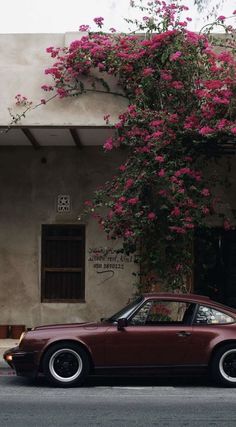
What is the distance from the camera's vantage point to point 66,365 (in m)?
10.2

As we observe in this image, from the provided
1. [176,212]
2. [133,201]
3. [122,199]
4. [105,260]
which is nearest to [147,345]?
[176,212]

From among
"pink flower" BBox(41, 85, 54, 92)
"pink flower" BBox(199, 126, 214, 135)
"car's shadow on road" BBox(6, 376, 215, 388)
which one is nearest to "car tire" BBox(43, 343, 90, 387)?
"car's shadow on road" BBox(6, 376, 215, 388)

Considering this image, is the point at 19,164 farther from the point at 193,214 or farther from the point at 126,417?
the point at 126,417

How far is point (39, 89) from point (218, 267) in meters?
5.66

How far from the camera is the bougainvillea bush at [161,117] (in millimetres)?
13383

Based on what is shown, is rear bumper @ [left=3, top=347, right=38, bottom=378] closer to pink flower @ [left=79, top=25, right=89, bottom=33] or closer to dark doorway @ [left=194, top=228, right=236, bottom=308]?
dark doorway @ [left=194, top=228, right=236, bottom=308]

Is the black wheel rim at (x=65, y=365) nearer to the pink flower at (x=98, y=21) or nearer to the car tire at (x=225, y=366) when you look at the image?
the car tire at (x=225, y=366)

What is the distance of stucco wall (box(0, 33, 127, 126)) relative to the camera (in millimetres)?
14086

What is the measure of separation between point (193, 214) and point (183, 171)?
80cm

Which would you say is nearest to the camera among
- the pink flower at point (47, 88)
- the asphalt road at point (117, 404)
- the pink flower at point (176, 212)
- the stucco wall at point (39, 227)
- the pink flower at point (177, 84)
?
the asphalt road at point (117, 404)

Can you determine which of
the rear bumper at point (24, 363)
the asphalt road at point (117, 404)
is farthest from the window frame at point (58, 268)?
the rear bumper at point (24, 363)

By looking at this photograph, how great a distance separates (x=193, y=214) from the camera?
1337cm

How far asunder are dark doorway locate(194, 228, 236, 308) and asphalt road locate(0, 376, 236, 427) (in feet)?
18.9

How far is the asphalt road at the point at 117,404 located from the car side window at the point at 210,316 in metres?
0.92
